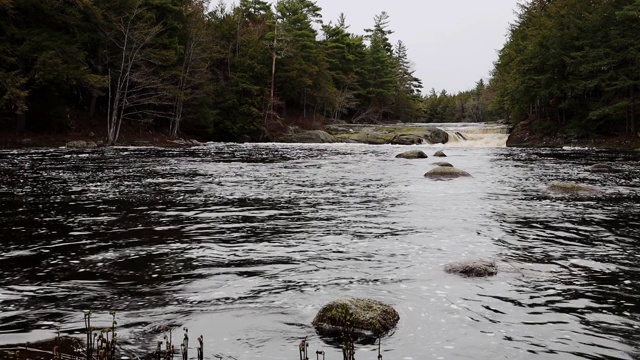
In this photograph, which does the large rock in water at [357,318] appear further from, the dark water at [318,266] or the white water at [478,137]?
the white water at [478,137]

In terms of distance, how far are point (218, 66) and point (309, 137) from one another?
14112 millimetres

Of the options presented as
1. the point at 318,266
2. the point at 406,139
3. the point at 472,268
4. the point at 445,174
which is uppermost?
the point at 406,139

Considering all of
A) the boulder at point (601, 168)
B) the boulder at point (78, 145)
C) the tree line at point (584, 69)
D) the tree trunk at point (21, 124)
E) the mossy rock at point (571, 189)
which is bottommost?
the mossy rock at point (571, 189)

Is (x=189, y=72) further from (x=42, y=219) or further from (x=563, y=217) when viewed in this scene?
(x=563, y=217)

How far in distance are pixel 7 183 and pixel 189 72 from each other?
33621 mm

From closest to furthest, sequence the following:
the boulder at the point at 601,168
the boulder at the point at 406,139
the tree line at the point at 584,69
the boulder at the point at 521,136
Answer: the boulder at the point at 601,168 < the tree line at the point at 584,69 < the boulder at the point at 521,136 < the boulder at the point at 406,139

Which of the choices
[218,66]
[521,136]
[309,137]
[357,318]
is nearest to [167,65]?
[218,66]

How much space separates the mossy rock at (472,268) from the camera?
700 cm

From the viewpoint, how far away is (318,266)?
747cm

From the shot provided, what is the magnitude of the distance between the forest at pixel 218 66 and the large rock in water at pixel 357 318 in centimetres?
3160

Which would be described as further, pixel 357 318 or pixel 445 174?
pixel 445 174

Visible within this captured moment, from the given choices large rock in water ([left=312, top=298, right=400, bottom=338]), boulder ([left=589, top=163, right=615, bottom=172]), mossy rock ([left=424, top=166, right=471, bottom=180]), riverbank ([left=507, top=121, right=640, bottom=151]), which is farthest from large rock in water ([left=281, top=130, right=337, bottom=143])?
large rock in water ([left=312, top=298, right=400, bottom=338])

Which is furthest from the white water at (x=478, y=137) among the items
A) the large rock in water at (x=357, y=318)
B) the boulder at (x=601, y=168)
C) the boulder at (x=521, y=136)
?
the large rock in water at (x=357, y=318)

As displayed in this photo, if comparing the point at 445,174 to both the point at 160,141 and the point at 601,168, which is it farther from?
the point at 160,141
